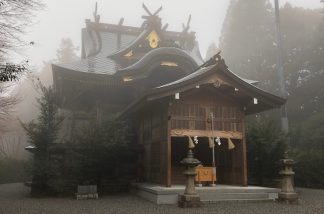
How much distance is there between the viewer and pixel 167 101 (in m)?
13.0

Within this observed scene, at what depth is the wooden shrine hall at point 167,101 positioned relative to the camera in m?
13.0

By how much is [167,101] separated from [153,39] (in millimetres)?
9846

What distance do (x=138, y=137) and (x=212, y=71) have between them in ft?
20.0

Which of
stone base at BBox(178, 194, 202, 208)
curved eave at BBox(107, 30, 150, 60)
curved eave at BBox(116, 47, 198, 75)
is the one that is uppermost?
curved eave at BBox(107, 30, 150, 60)

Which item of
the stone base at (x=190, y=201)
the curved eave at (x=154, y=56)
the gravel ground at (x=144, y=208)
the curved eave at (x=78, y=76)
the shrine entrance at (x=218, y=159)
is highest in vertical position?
the curved eave at (x=154, y=56)

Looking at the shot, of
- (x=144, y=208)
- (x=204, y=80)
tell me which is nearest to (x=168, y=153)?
(x=144, y=208)

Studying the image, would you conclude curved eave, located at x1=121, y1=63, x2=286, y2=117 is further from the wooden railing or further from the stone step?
the stone step

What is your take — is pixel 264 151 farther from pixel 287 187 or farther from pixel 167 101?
pixel 167 101

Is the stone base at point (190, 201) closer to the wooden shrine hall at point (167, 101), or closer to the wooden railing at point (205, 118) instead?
the wooden shrine hall at point (167, 101)

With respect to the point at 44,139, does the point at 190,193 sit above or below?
below

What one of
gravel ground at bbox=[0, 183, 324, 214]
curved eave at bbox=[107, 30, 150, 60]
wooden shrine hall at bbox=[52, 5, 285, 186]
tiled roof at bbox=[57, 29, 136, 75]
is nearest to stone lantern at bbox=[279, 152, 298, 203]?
gravel ground at bbox=[0, 183, 324, 214]

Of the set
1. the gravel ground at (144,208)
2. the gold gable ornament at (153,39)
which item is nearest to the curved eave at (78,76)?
the gold gable ornament at (153,39)

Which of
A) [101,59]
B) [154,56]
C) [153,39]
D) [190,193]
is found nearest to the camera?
[190,193]

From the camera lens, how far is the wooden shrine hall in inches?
511
